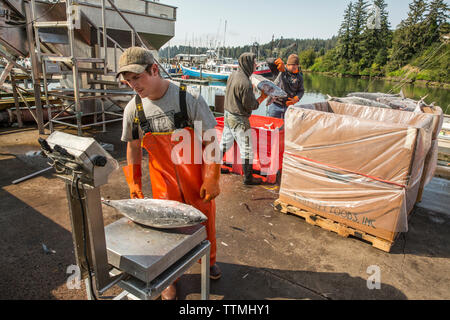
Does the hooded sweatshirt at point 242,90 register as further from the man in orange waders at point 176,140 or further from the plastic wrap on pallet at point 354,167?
the man in orange waders at point 176,140

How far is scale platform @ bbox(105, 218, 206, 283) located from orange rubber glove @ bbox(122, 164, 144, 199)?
0.44m

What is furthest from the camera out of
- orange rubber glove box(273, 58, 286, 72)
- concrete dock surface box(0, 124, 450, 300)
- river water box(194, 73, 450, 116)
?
river water box(194, 73, 450, 116)

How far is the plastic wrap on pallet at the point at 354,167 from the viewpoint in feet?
9.81

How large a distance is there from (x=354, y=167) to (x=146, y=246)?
2675 millimetres

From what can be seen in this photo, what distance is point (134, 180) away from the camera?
2354 mm

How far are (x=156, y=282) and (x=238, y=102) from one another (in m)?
3.61

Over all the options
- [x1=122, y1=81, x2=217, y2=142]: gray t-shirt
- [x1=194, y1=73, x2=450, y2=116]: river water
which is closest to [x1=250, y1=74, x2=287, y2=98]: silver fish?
[x1=122, y1=81, x2=217, y2=142]: gray t-shirt

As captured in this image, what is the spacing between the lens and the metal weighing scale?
1.32 meters

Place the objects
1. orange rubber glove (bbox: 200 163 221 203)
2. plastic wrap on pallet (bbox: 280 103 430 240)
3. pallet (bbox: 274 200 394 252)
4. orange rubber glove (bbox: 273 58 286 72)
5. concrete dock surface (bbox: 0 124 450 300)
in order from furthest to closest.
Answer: orange rubber glove (bbox: 273 58 286 72) → pallet (bbox: 274 200 394 252) → plastic wrap on pallet (bbox: 280 103 430 240) → concrete dock surface (bbox: 0 124 450 300) → orange rubber glove (bbox: 200 163 221 203)

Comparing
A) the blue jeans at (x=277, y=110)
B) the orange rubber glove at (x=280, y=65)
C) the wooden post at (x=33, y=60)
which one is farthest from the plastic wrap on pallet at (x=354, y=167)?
the wooden post at (x=33, y=60)

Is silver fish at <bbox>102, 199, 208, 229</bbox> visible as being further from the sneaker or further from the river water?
the river water

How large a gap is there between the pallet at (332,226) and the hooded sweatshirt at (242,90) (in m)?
1.72

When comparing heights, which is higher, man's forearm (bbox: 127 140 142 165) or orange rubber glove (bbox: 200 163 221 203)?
man's forearm (bbox: 127 140 142 165)

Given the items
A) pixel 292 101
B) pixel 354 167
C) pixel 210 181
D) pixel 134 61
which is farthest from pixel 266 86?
pixel 134 61
